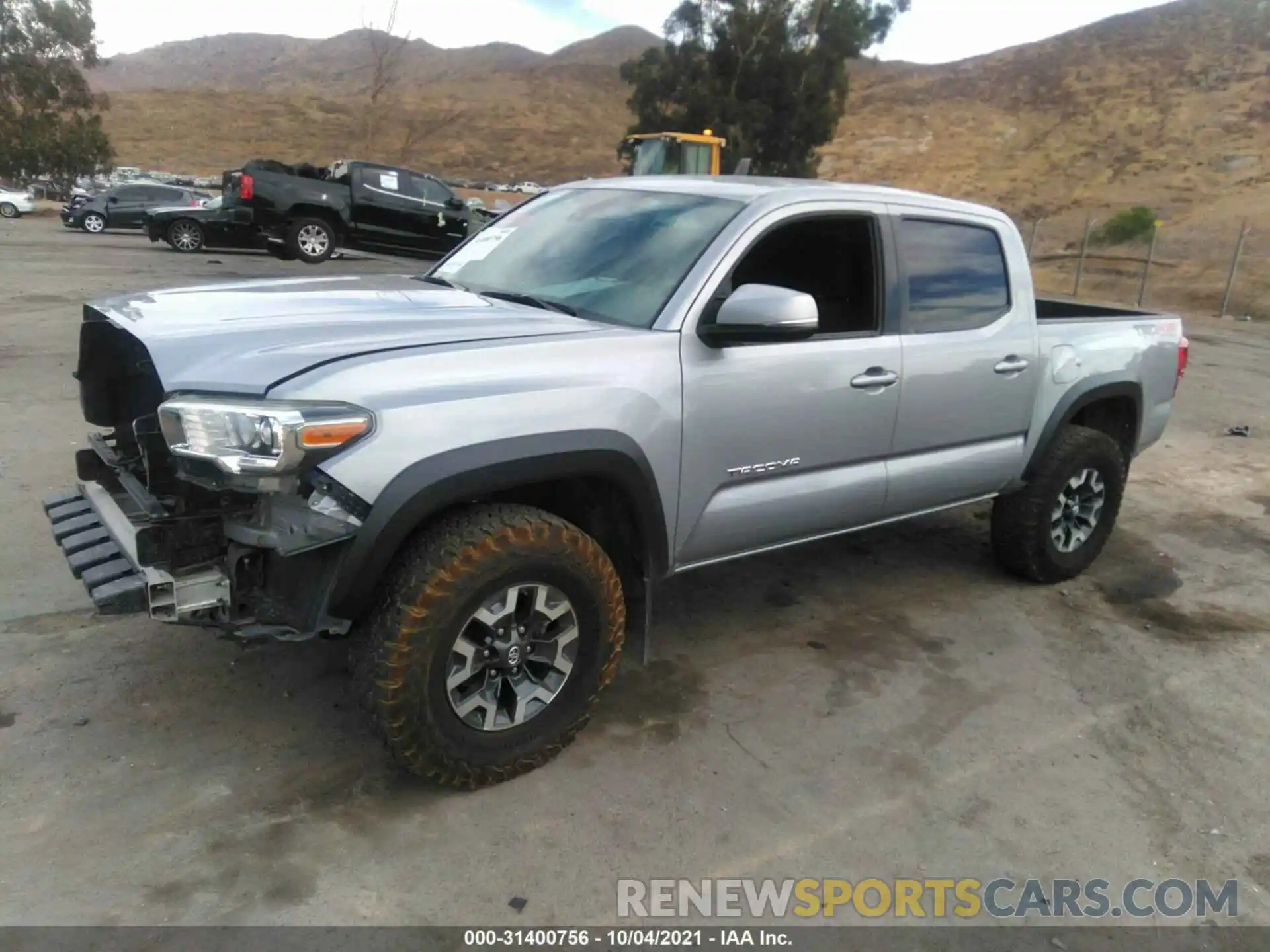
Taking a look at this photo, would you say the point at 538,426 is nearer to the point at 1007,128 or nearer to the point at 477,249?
the point at 477,249

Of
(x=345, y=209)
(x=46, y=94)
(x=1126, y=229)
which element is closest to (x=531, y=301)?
(x=345, y=209)

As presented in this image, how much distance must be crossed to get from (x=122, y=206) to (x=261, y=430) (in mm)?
25885

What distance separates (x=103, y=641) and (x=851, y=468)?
302 centimetres

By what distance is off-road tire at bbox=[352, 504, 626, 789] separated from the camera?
2771mm

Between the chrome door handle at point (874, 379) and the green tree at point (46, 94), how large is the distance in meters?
43.6

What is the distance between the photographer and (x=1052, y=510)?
4.82m

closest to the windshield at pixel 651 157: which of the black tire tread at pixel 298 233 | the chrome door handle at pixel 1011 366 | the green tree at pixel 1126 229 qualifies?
the black tire tread at pixel 298 233

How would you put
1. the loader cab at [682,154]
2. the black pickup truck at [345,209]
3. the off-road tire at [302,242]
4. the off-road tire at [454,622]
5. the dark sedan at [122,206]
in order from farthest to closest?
the dark sedan at [122,206], the loader cab at [682,154], the off-road tire at [302,242], the black pickup truck at [345,209], the off-road tire at [454,622]

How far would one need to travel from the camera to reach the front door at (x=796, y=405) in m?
3.38

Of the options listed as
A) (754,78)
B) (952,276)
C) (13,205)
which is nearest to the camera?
(952,276)

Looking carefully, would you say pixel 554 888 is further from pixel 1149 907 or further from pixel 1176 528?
pixel 1176 528
